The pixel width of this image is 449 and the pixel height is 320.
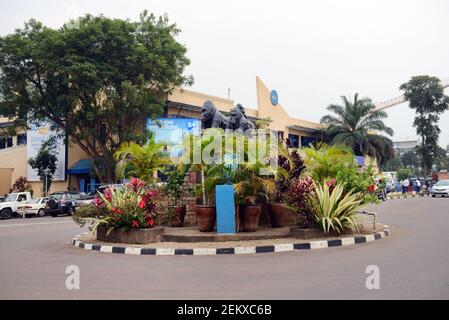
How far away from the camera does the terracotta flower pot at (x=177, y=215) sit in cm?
1284

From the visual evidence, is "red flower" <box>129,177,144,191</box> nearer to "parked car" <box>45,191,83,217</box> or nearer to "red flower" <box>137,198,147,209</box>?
"red flower" <box>137,198,147,209</box>

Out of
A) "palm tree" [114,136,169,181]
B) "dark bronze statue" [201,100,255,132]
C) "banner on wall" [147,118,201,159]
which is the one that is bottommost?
"palm tree" [114,136,169,181]

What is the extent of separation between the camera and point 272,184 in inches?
448

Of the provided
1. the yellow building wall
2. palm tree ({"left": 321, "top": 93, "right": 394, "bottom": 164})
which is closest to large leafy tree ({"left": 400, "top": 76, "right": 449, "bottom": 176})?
palm tree ({"left": 321, "top": 93, "right": 394, "bottom": 164})

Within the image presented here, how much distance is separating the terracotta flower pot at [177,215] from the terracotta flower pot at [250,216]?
214 cm

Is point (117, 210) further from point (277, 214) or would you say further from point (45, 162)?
point (45, 162)

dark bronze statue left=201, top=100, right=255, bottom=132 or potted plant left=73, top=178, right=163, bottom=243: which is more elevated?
dark bronze statue left=201, top=100, right=255, bottom=132

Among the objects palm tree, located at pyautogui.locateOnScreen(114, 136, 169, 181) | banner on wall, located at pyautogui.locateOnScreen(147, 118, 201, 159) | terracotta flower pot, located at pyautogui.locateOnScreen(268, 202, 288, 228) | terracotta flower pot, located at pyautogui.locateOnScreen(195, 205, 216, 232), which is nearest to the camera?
terracotta flower pot, located at pyautogui.locateOnScreen(195, 205, 216, 232)

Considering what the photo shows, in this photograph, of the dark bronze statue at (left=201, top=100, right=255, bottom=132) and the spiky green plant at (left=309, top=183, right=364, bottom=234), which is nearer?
the spiky green plant at (left=309, top=183, right=364, bottom=234)

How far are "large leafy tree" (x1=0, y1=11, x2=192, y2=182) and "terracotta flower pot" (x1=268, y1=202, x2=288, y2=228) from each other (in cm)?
1641

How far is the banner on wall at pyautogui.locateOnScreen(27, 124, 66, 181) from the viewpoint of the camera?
123ft

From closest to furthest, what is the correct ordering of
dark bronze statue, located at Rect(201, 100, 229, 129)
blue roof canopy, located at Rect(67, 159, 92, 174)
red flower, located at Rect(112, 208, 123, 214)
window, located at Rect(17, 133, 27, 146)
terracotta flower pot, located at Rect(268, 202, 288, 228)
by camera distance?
1. red flower, located at Rect(112, 208, 123, 214)
2. terracotta flower pot, located at Rect(268, 202, 288, 228)
3. dark bronze statue, located at Rect(201, 100, 229, 129)
4. blue roof canopy, located at Rect(67, 159, 92, 174)
5. window, located at Rect(17, 133, 27, 146)

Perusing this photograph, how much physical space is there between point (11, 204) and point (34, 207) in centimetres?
131
